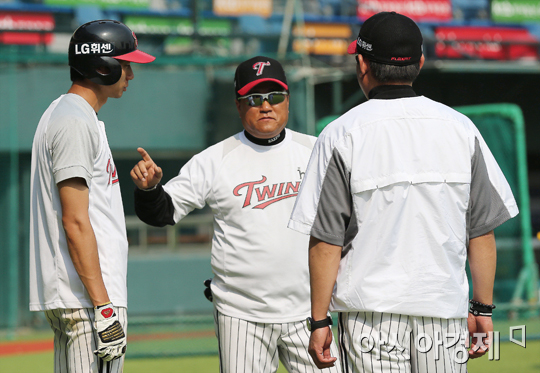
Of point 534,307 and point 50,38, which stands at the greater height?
point 50,38

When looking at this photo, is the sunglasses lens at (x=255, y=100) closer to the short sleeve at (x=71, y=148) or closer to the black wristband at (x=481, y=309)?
the short sleeve at (x=71, y=148)

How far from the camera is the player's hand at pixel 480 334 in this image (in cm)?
252

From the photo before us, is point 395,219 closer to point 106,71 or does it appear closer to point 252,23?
point 106,71

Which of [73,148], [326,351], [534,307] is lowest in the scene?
[534,307]

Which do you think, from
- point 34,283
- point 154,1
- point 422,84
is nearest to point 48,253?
point 34,283

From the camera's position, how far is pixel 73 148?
2.59m

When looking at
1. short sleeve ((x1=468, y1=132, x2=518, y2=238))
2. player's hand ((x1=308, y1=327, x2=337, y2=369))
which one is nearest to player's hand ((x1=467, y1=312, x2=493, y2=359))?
short sleeve ((x1=468, y1=132, x2=518, y2=238))

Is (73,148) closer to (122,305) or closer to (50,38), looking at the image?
(122,305)

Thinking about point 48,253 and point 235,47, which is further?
point 235,47

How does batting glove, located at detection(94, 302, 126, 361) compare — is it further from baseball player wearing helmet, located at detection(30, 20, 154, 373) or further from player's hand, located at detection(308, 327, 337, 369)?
player's hand, located at detection(308, 327, 337, 369)

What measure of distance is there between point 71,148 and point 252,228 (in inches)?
41.6

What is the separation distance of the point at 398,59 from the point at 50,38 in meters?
8.80

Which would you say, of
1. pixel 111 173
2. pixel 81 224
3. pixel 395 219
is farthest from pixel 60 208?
pixel 395 219

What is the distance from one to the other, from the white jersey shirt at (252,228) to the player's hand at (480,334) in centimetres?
98
